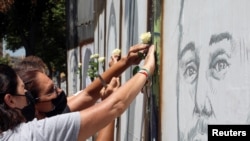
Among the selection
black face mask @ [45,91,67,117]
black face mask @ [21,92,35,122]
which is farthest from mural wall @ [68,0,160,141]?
black face mask @ [21,92,35,122]

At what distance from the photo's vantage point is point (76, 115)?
109 inches

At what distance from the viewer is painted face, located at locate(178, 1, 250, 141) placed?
7.47ft

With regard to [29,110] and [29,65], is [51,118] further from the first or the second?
[29,65]

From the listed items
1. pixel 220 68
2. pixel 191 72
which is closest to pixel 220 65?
pixel 220 68

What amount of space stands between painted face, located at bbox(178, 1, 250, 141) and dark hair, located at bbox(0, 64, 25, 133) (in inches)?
34.6

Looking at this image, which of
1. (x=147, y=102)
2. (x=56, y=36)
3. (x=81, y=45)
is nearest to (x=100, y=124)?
(x=147, y=102)

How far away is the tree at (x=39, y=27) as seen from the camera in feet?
75.8

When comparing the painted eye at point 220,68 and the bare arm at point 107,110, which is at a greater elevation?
the painted eye at point 220,68

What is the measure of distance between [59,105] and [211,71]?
162 cm

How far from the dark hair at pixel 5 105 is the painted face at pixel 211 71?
0.88 metres

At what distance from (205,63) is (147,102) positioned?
127 cm

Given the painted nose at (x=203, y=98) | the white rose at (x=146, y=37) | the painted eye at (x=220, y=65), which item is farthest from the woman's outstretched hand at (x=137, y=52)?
the painted eye at (x=220, y=65)

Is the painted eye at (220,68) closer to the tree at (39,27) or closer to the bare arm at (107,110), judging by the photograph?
the bare arm at (107,110)

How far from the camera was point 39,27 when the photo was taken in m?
24.2
